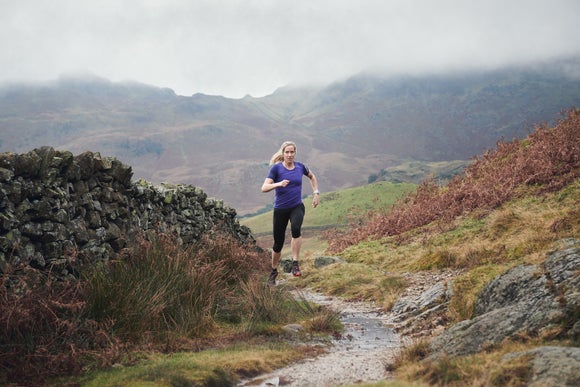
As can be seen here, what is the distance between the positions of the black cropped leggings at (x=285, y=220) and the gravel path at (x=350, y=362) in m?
2.49

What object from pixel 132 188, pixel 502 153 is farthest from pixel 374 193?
pixel 132 188

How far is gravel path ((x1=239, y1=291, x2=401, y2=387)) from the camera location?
17.8 ft

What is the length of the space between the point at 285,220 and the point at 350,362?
5274 millimetres

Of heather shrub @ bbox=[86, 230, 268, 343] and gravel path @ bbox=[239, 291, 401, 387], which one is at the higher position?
heather shrub @ bbox=[86, 230, 268, 343]

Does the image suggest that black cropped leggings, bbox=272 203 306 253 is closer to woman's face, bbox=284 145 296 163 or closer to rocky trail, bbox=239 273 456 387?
woman's face, bbox=284 145 296 163

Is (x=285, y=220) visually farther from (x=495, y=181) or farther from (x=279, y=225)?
(x=495, y=181)

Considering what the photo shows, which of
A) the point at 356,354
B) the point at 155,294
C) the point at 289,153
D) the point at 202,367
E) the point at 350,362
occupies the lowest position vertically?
the point at 356,354

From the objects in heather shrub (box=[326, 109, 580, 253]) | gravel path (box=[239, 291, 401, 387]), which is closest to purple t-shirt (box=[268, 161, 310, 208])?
gravel path (box=[239, 291, 401, 387])

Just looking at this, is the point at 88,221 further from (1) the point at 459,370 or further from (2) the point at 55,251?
(1) the point at 459,370

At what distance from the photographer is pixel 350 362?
6.15m

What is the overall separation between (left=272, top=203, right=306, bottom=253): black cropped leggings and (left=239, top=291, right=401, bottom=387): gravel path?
98.0 inches

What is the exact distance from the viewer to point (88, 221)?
26.2ft

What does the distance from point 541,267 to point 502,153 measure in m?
14.4

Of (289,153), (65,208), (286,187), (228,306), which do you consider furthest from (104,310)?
(289,153)
